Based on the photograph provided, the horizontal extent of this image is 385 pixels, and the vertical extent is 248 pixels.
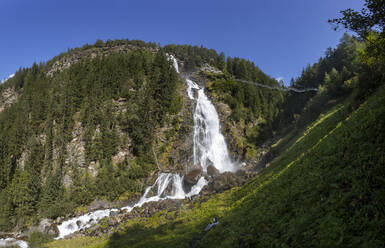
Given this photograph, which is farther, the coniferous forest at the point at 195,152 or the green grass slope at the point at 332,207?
the coniferous forest at the point at 195,152

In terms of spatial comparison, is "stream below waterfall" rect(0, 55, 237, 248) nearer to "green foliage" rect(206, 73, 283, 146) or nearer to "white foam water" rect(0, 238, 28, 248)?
"white foam water" rect(0, 238, 28, 248)

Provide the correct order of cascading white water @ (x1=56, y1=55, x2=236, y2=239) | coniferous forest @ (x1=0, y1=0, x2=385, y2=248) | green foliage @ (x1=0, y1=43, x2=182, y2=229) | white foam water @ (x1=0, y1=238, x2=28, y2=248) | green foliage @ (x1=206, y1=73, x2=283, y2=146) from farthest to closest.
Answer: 1. green foliage @ (x1=206, y1=73, x2=283, y2=146)
2. green foliage @ (x1=0, y1=43, x2=182, y2=229)
3. cascading white water @ (x1=56, y1=55, x2=236, y2=239)
4. white foam water @ (x1=0, y1=238, x2=28, y2=248)
5. coniferous forest @ (x1=0, y1=0, x2=385, y2=248)

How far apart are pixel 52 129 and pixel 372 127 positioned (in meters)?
57.8

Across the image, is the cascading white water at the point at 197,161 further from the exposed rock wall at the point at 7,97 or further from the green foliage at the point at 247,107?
the exposed rock wall at the point at 7,97

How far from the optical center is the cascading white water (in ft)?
99.9

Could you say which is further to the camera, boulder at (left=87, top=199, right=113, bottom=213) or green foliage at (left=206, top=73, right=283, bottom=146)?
green foliage at (left=206, top=73, right=283, bottom=146)

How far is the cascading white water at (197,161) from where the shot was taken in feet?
99.9

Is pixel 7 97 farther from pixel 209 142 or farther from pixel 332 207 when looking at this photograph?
pixel 332 207

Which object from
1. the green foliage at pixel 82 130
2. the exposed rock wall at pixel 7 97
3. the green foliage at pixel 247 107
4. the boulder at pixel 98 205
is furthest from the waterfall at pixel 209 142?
the exposed rock wall at pixel 7 97

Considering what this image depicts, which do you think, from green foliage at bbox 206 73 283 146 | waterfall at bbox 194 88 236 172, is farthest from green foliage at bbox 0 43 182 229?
green foliage at bbox 206 73 283 146

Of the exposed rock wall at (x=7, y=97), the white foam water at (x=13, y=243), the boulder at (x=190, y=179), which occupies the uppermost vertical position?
the exposed rock wall at (x=7, y=97)

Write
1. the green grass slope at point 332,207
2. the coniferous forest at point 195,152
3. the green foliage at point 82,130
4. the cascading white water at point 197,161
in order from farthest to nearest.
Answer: the green foliage at point 82,130
the cascading white water at point 197,161
the coniferous forest at point 195,152
the green grass slope at point 332,207

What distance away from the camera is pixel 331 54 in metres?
63.1

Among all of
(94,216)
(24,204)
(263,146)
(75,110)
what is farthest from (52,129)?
(263,146)
